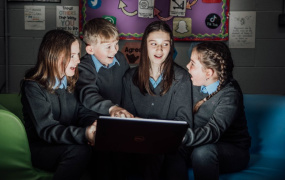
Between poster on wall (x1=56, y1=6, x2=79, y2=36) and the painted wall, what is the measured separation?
0.03m

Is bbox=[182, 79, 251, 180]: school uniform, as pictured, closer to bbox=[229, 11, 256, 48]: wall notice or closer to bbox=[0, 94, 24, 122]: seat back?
bbox=[0, 94, 24, 122]: seat back

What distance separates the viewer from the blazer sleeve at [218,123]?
142cm

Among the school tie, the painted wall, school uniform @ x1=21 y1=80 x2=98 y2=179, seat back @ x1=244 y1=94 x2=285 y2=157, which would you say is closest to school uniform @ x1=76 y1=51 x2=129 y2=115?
school uniform @ x1=21 y1=80 x2=98 y2=179

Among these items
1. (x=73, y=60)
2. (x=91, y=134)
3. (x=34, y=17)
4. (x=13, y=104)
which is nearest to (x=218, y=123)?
(x=91, y=134)

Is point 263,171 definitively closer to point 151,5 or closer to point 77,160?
point 77,160

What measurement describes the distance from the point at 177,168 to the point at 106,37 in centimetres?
69

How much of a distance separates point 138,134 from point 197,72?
1.66ft

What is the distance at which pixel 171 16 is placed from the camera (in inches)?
99.5

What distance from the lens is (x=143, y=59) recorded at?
62.5 inches

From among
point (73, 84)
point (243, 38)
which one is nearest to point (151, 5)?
point (243, 38)

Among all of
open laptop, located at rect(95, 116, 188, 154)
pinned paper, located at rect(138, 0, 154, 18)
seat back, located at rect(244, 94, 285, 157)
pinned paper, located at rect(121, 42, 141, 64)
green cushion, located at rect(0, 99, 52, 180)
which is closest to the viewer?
open laptop, located at rect(95, 116, 188, 154)

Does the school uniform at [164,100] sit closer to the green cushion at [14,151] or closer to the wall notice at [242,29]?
the green cushion at [14,151]

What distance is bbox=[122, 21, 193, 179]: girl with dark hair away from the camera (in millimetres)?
1559

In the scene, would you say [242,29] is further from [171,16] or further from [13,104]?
[13,104]
